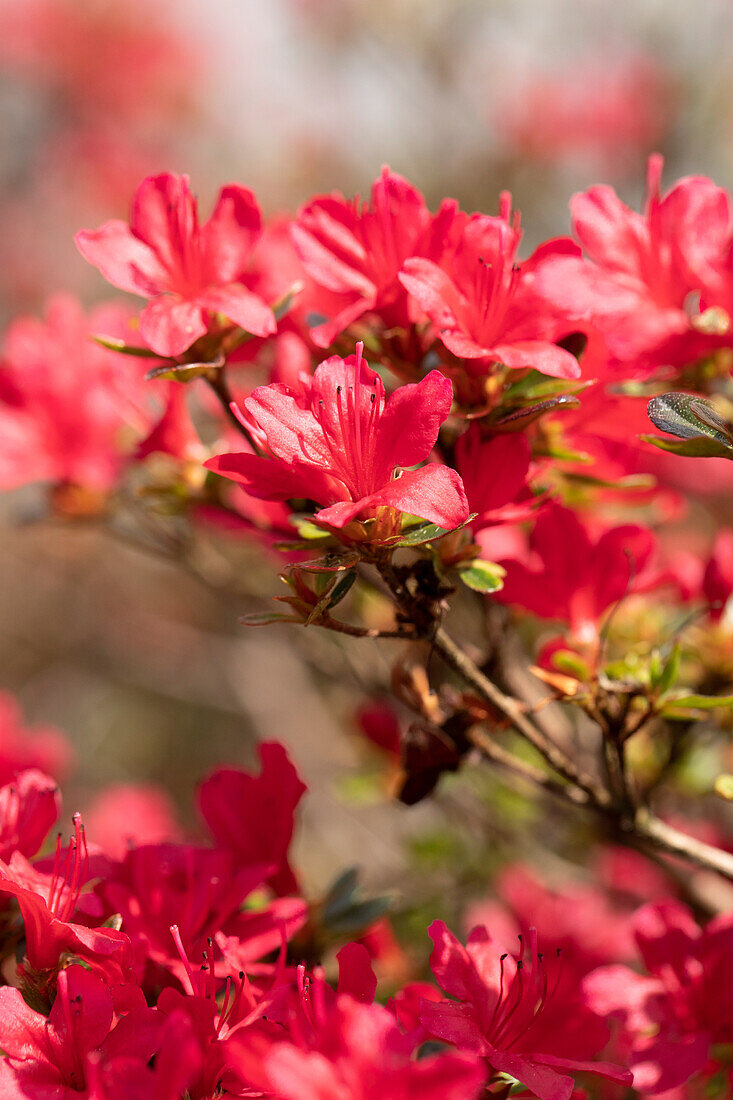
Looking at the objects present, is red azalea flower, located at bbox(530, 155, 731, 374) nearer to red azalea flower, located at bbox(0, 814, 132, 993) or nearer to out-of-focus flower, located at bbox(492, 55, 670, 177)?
red azalea flower, located at bbox(0, 814, 132, 993)

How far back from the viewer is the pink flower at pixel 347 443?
729mm

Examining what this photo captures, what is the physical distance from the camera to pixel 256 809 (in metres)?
0.99

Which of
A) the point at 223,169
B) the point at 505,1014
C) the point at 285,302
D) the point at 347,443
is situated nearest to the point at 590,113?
the point at 223,169

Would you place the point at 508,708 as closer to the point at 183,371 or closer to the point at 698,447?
the point at 698,447

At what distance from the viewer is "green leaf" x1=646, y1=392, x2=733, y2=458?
77 cm

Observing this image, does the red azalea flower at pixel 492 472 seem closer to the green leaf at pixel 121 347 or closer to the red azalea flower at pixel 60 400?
the green leaf at pixel 121 347

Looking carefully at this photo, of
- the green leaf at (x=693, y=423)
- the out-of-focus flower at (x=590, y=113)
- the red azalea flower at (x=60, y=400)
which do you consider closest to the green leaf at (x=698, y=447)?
the green leaf at (x=693, y=423)

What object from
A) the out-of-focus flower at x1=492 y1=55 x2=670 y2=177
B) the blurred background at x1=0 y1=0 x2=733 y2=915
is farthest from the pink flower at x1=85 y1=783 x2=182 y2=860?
the out-of-focus flower at x1=492 y1=55 x2=670 y2=177

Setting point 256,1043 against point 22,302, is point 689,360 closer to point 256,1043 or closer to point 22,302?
point 256,1043

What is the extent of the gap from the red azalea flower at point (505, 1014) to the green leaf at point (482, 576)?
28cm

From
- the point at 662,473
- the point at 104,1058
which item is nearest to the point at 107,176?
the point at 662,473

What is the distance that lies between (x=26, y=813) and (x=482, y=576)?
1.53 ft

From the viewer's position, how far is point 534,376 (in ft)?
2.82

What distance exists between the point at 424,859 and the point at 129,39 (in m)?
4.24
